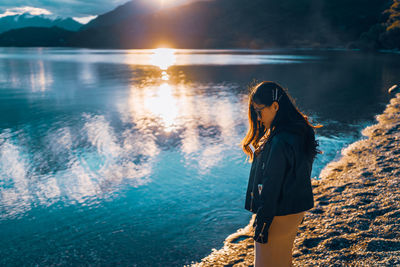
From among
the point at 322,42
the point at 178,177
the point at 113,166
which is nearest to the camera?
the point at 178,177

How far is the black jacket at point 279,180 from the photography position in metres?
2.74

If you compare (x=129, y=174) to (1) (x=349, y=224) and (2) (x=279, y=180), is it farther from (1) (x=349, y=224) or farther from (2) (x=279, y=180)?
(2) (x=279, y=180)

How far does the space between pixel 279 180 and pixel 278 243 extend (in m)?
0.66

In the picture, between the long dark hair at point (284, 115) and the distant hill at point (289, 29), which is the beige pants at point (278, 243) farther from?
the distant hill at point (289, 29)

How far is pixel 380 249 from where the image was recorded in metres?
4.63

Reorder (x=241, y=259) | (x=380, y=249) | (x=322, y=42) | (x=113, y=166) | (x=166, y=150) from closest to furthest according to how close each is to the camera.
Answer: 1. (x=380, y=249)
2. (x=241, y=259)
3. (x=113, y=166)
4. (x=166, y=150)
5. (x=322, y=42)

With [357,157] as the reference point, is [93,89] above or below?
above

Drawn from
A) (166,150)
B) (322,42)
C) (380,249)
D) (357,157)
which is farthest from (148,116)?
(322,42)

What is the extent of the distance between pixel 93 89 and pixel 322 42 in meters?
127

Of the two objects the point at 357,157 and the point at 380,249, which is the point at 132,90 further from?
the point at 380,249

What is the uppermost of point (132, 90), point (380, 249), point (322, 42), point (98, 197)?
point (322, 42)

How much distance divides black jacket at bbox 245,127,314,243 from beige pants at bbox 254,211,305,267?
9cm

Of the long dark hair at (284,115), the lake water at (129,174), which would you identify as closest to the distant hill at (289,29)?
the lake water at (129,174)

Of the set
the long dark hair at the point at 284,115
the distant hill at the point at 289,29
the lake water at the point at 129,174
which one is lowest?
the lake water at the point at 129,174
